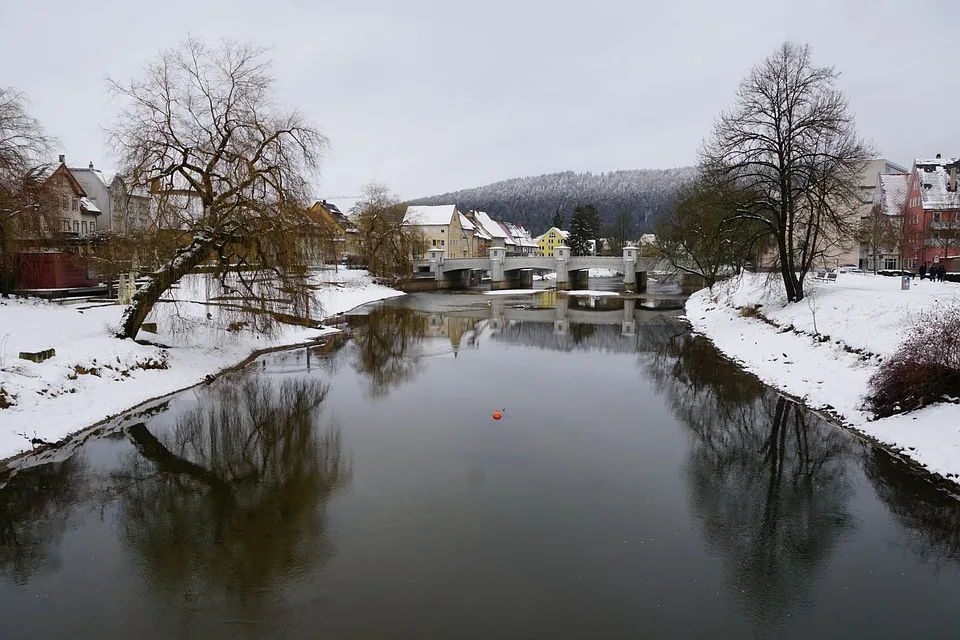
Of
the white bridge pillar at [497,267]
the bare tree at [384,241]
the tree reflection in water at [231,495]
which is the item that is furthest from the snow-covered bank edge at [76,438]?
the white bridge pillar at [497,267]

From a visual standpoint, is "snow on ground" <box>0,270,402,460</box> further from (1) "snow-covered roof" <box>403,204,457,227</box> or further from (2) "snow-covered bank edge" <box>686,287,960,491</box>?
(1) "snow-covered roof" <box>403,204,457,227</box>

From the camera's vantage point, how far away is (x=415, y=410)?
56.1 feet

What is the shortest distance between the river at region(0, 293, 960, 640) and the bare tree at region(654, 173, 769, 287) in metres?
14.8

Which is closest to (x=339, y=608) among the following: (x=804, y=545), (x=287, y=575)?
(x=287, y=575)

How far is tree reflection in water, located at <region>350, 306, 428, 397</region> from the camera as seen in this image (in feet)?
71.5

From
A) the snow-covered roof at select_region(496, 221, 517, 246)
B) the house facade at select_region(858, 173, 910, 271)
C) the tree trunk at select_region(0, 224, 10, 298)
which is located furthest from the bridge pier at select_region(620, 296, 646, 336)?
the snow-covered roof at select_region(496, 221, 517, 246)

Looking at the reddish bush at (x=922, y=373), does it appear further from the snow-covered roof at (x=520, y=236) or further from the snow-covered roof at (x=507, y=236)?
the snow-covered roof at (x=520, y=236)

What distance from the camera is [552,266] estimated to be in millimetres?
75812

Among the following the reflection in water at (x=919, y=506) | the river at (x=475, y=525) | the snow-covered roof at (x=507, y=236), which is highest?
the snow-covered roof at (x=507, y=236)

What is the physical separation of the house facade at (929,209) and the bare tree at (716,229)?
1676 centimetres

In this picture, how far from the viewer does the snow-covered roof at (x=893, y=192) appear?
2367 inches

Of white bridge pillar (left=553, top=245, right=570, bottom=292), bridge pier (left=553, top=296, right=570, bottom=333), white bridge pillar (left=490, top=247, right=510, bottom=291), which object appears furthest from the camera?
white bridge pillar (left=490, top=247, right=510, bottom=291)

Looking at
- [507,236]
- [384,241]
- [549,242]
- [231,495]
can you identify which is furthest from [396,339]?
[549,242]

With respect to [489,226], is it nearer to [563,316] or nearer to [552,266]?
[552,266]
